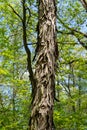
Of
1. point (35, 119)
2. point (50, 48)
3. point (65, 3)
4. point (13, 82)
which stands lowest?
point (13, 82)

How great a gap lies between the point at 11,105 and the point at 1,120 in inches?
168

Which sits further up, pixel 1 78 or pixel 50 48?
pixel 50 48

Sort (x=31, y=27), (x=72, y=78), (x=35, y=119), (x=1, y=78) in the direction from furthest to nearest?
(x=72, y=78), (x=1, y=78), (x=31, y=27), (x=35, y=119)

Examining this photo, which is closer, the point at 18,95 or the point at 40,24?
the point at 40,24

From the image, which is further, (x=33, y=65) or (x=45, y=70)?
(x=33, y=65)

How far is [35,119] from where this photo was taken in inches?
133

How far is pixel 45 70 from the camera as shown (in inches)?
142

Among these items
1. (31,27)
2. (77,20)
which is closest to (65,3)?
(77,20)

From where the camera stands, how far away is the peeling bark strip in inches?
132

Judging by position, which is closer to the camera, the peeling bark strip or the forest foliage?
the peeling bark strip

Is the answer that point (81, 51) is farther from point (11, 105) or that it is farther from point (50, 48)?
point (50, 48)

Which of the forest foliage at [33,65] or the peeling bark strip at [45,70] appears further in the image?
the forest foliage at [33,65]

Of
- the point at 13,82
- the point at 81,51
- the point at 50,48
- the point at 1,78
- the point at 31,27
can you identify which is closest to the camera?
the point at 50,48

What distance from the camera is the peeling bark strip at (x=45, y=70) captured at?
11.0 feet
